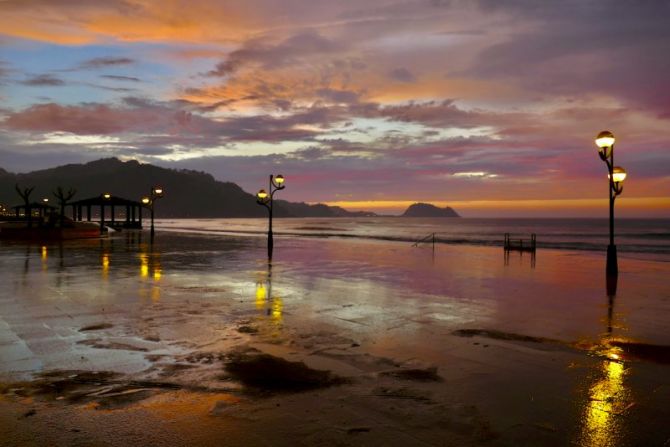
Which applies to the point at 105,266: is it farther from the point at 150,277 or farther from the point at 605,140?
the point at 605,140

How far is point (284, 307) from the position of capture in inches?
468

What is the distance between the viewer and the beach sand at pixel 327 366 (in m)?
5.00

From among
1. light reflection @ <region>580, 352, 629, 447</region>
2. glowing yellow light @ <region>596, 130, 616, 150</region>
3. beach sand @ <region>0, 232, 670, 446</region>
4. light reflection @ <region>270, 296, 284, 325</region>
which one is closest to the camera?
light reflection @ <region>580, 352, 629, 447</region>

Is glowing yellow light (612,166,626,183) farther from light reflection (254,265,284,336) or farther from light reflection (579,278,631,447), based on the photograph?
light reflection (254,265,284,336)

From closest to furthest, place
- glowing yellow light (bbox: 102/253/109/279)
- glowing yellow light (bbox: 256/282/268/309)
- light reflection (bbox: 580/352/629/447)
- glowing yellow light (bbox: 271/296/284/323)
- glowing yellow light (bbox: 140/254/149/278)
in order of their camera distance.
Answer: light reflection (bbox: 580/352/629/447) → glowing yellow light (bbox: 271/296/284/323) → glowing yellow light (bbox: 256/282/268/309) → glowing yellow light (bbox: 102/253/109/279) → glowing yellow light (bbox: 140/254/149/278)

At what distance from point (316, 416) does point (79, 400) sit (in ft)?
9.08

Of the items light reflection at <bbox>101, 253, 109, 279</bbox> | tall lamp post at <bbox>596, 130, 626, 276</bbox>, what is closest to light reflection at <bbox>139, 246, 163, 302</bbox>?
light reflection at <bbox>101, 253, 109, 279</bbox>

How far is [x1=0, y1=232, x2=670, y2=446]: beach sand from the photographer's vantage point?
500 centimetres

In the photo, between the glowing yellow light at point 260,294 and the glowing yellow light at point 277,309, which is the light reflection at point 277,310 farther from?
the glowing yellow light at point 260,294

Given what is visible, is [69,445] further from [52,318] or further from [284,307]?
[284,307]

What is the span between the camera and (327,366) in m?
7.18

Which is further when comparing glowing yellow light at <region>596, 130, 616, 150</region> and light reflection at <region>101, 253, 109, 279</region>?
glowing yellow light at <region>596, 130, 616, 150</region>

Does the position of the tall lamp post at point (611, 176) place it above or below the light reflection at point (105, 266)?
above

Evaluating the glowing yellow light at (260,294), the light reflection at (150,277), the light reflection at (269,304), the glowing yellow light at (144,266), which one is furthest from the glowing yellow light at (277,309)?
the glowing yellow light at (144,266)
